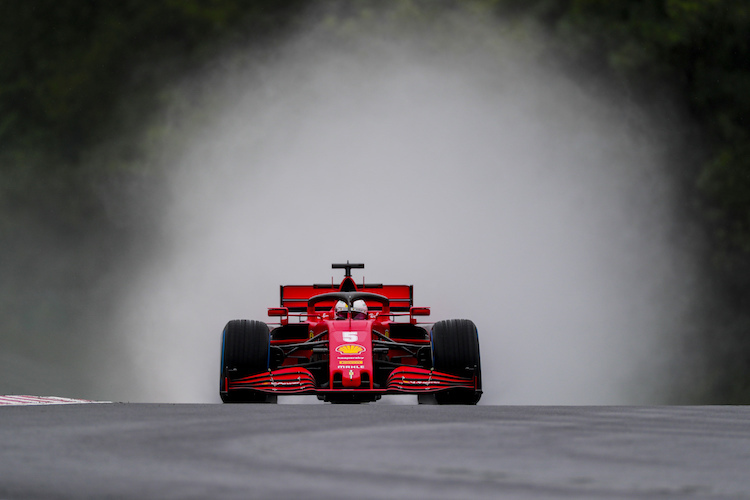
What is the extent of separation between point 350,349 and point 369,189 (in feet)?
31.3

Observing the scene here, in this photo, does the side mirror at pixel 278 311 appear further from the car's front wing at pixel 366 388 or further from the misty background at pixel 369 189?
the misty background at pixel 369 189

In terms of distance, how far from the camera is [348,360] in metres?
7.55

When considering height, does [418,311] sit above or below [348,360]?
above

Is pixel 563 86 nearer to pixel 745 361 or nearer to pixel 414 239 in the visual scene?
pixel 414 239

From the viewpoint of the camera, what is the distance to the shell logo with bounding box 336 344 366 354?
7590 millimetres

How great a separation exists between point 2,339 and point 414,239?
6.75m

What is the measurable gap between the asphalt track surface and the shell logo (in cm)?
332

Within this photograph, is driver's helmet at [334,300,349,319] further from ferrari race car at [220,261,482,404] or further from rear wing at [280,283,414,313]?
rear wing at [280,283,414,313]

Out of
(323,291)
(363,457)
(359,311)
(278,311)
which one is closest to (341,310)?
(359,311)

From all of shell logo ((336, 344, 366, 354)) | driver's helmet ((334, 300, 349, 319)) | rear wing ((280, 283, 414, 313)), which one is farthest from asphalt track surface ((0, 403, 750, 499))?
rear wing ((280, 283, 414, 313))

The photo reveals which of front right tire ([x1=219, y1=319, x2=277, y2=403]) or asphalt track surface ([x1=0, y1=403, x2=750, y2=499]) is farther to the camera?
front right tire ([x1=219, y1=319, x2=277, y2=403])

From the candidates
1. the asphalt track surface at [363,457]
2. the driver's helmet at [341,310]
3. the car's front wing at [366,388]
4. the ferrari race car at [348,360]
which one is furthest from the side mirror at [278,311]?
the asphalt track surface at [363,457]

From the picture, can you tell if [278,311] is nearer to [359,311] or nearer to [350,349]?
[359,311]

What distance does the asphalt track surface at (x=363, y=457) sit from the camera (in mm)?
2152
